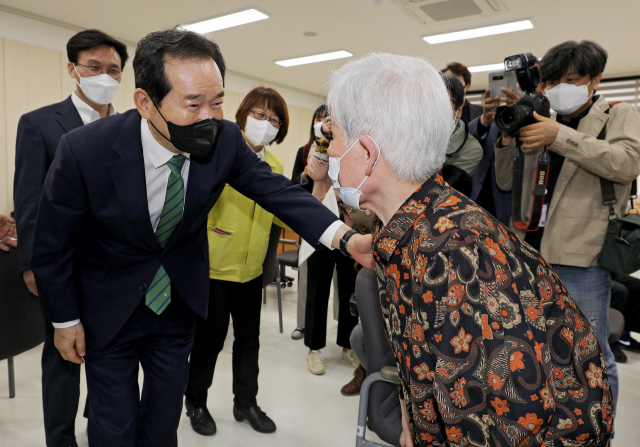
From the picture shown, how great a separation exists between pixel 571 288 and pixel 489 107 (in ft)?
2.98

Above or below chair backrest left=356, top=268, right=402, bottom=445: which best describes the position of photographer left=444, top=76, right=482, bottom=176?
above

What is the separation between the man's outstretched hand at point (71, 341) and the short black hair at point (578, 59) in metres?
2.02

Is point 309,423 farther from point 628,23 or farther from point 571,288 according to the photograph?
point 628,23

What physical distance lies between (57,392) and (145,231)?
0.91m

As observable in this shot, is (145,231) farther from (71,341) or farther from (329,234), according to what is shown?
(329,234)

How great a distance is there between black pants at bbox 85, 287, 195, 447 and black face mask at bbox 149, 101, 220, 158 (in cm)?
48

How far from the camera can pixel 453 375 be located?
73 cm

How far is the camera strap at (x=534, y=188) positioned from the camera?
1.77 metres

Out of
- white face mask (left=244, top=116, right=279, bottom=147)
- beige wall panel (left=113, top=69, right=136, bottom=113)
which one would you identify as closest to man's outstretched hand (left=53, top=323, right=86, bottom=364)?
white face mask (left=244, top=116, right=279, bottom=147)

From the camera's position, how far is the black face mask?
1.20 meters

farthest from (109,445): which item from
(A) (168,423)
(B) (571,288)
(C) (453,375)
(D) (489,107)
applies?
(D) (489,107)

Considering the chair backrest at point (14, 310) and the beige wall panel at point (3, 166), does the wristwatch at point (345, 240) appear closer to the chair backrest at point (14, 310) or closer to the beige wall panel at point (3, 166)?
the chair backrest at point (14, 310)

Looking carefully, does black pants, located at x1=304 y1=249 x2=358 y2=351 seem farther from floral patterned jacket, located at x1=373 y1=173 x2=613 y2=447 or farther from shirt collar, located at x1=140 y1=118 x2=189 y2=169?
floral patterned jacket, located at x1=373 y1=173 x2=613 y2=447

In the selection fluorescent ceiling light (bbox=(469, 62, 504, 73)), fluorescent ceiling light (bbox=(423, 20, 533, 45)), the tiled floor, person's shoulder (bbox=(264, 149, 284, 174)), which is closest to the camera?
the tiled floor
